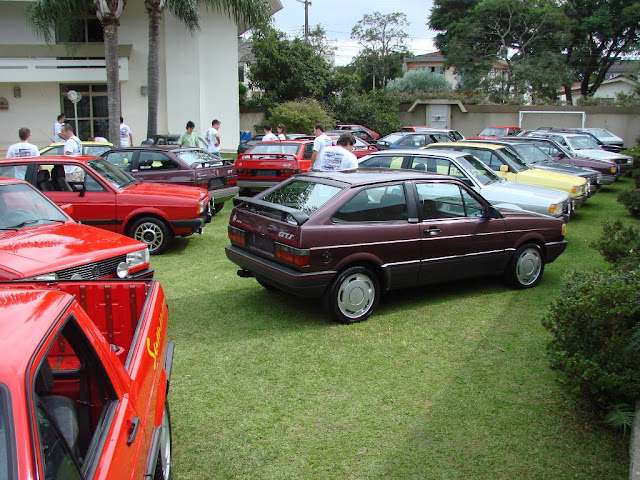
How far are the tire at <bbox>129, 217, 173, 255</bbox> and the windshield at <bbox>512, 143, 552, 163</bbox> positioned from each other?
922 centimetres

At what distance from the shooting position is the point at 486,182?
1018 centimetres

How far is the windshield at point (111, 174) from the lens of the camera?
9.12m

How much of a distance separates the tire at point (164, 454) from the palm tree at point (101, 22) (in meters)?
16.6

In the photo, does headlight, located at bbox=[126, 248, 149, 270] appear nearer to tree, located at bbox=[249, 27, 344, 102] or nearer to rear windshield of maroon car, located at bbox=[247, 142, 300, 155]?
rear windshield of maroon car, located at bbox=[247, 142, 300, 155]

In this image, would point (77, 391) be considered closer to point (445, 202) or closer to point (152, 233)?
point (445, 202)

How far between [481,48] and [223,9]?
28650mm

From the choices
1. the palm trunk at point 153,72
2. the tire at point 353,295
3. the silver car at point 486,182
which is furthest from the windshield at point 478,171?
the palm trunk at point 153,72

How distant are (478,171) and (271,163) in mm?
4960

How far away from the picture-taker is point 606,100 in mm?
34594

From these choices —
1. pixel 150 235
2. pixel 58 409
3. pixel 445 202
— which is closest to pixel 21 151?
pixel 150 235

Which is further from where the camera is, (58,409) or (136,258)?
(136,258)

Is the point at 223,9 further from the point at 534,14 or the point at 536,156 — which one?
the point at 534,14

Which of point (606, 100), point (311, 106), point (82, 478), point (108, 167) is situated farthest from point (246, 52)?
point (82, 478)

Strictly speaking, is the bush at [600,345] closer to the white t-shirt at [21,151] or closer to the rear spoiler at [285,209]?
the rear spoiler at [285,209]
